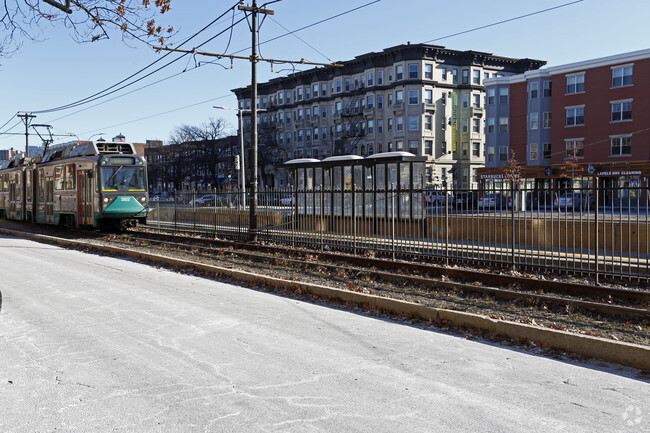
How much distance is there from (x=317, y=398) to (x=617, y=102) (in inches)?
1853

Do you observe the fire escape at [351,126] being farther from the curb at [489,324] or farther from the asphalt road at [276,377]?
the asphalt road at [276,377]

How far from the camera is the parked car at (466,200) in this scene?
13520mm

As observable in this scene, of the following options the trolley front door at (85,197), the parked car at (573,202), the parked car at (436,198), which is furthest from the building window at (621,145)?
the trolley front door at (85,197)

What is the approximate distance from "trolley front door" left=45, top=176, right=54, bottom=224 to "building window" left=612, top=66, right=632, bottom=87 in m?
41.5

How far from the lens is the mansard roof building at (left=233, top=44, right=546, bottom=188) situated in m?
63.1

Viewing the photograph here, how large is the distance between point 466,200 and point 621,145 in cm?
3718

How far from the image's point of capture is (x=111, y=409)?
16.1ft

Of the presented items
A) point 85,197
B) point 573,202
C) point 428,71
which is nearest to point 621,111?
point 428,71

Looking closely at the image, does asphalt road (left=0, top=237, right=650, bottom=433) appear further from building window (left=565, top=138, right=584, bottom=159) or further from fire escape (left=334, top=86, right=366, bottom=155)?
fire escape (left=334, top=86, right=366, bottom=155)

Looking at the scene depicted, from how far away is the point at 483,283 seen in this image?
11562mm

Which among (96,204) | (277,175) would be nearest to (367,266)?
(96,204)

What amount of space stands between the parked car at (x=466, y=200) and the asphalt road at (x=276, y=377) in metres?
5.64

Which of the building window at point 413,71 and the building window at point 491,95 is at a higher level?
the building window at point 413,71

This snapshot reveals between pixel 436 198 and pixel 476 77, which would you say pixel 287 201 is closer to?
pixel 436 198
